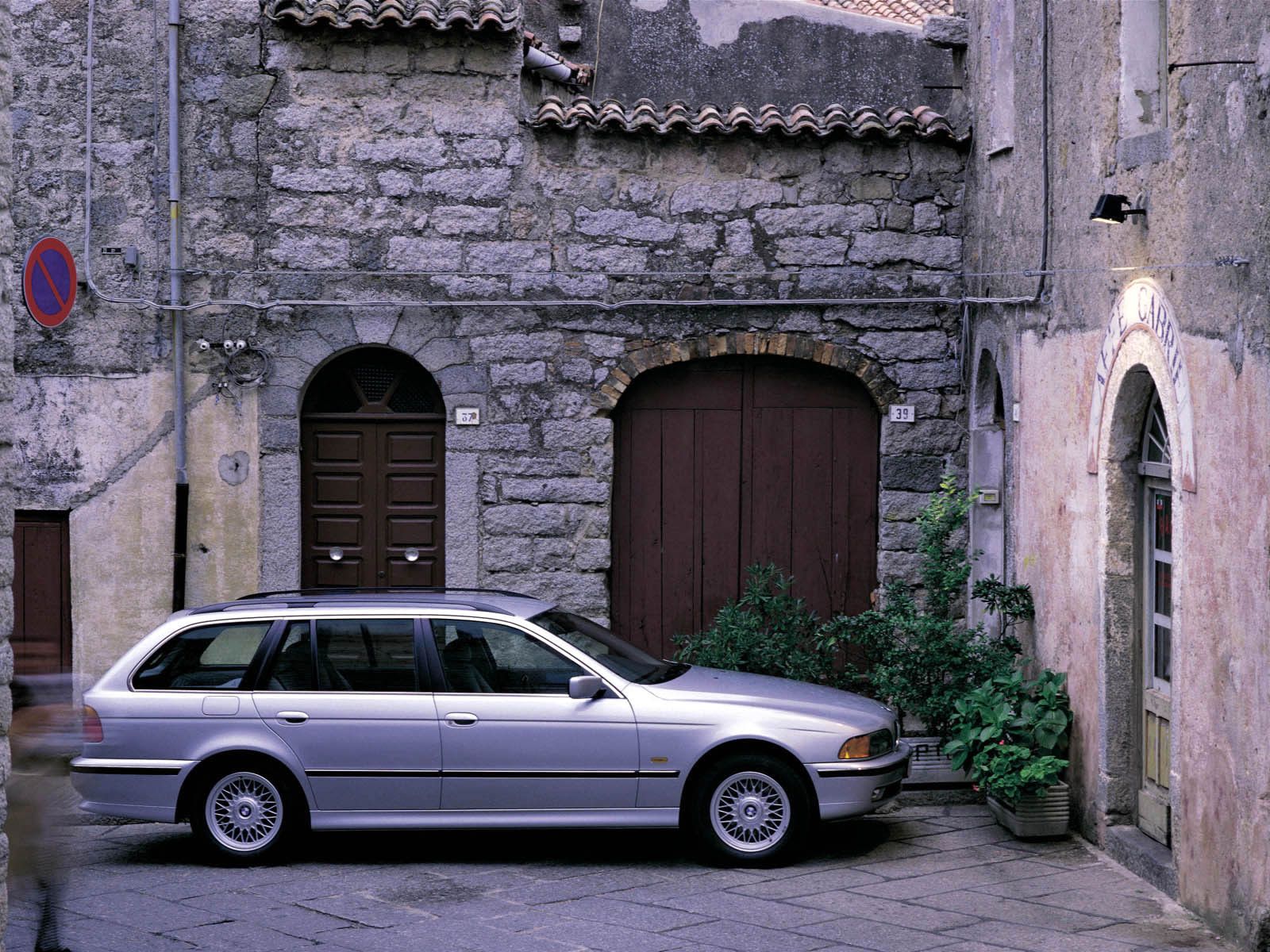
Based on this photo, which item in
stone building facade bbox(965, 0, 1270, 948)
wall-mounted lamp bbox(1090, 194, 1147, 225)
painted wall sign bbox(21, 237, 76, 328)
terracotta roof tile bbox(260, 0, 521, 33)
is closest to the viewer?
stone building facade bbox(965, 0, 1270, 948)

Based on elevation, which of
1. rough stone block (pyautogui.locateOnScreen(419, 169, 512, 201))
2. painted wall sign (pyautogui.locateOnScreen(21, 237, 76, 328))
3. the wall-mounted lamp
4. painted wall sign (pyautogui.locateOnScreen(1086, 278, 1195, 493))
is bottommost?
painted wall sign (pyautogui.locateOnScreen(1086, 278, 1195, 493))

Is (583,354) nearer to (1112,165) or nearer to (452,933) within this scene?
(1112,165)

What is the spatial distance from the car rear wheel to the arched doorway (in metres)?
3.56

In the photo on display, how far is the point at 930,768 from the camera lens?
31.7ft

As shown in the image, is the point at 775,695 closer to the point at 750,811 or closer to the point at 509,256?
the point at 750,811

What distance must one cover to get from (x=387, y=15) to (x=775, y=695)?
5.64 m

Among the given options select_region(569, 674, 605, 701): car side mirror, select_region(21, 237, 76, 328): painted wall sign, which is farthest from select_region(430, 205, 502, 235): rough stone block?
select_region(569, 674, 605, 701): car side mirror

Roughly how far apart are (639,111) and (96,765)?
5.91 m

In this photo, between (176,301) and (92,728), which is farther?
(176,301)

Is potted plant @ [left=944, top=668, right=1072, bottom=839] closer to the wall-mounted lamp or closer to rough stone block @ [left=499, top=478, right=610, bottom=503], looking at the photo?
the wall-mounted lamp

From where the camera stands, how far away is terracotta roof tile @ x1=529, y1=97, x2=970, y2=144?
11352mm

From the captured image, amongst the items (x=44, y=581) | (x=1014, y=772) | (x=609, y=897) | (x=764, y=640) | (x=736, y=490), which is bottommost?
(x=609, y=897)

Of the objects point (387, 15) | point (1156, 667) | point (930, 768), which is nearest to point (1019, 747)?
point (1156, 667)

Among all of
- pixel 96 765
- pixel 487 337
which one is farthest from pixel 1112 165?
pixel 96 765
